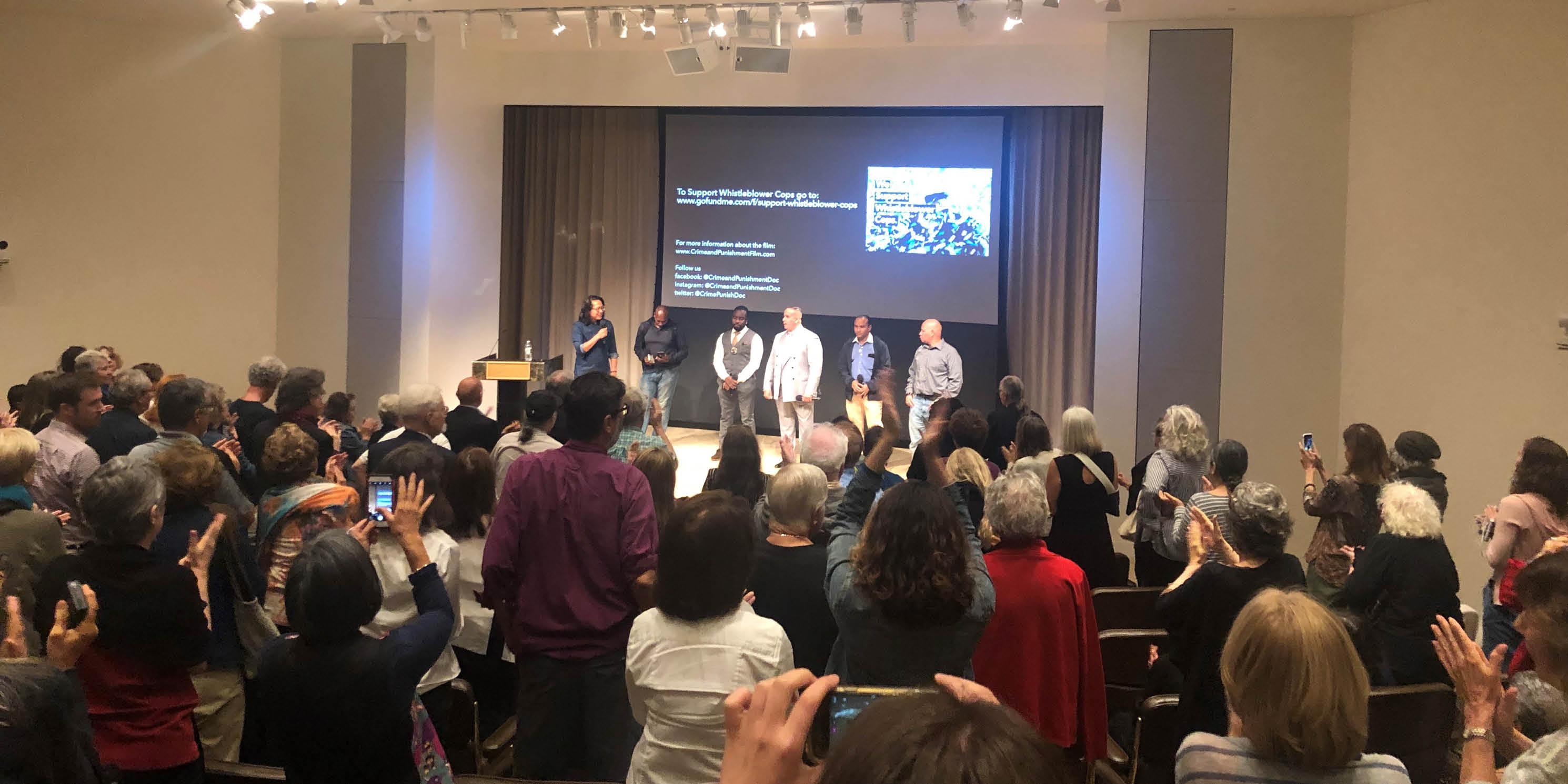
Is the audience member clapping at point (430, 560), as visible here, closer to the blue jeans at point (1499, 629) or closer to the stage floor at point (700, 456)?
the blue jeans at point (1499, 629)

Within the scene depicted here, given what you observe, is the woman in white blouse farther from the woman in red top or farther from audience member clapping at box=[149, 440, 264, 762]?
audience member clapping at box=[149, 440, 264, 762]

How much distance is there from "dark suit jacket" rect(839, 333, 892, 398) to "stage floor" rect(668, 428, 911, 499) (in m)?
0.69

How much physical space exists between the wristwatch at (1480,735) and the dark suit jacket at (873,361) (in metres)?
7.85

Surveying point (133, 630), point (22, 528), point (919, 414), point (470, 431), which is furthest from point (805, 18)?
point (133, 630)

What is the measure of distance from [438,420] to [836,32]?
5657mm

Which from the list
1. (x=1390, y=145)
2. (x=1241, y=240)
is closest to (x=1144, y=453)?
(x=1241, y=240)

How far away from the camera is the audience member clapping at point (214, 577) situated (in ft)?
9.75

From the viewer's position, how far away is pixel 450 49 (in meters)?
9.80

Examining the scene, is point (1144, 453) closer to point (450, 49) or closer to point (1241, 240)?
point (1241, 240)

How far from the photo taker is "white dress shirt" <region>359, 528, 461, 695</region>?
112 inches

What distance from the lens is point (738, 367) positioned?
Result: 1030 cm

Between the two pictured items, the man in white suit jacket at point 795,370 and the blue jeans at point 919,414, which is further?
the man in white suit jacket at point 795,370

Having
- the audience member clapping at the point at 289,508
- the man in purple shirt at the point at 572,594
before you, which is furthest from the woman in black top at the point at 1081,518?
the audience member clapping at the point at 289,508

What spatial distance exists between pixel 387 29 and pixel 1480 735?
861 centimetres
